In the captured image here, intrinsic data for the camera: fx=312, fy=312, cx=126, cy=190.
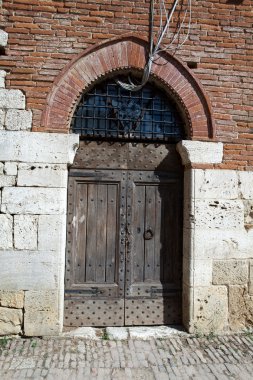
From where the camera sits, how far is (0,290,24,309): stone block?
335cm

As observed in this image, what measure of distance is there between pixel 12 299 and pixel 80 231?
1035 mm

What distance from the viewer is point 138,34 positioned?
3.70 m

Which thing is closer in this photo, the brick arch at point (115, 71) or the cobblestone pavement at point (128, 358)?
the cobblestone pavement at point (128, 358)

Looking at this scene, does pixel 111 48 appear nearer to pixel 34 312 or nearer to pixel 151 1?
pixel 151 1

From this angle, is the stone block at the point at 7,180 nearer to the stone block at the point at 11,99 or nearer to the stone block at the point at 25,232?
the stone block at the point at 25,232

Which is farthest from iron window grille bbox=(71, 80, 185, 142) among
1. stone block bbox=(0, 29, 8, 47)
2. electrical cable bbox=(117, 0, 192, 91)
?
stone block bbox=(0, 29, 8, 47)

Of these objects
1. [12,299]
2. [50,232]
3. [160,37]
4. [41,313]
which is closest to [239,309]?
[41,313]

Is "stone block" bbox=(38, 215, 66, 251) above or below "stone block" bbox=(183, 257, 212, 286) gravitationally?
above

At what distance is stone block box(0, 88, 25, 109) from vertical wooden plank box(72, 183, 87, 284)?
3.69 feet

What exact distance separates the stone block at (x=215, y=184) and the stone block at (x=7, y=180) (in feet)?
6.71

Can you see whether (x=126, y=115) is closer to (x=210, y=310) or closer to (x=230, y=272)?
(x=230, y=272)

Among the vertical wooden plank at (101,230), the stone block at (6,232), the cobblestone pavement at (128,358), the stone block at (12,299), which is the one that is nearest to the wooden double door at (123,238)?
the vertical wooden plank at (101,230)

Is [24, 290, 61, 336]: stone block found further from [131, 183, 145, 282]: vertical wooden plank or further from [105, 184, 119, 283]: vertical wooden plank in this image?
[131, 183, 145, 282]: vertical wooden plank

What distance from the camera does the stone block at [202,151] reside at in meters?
3.67
